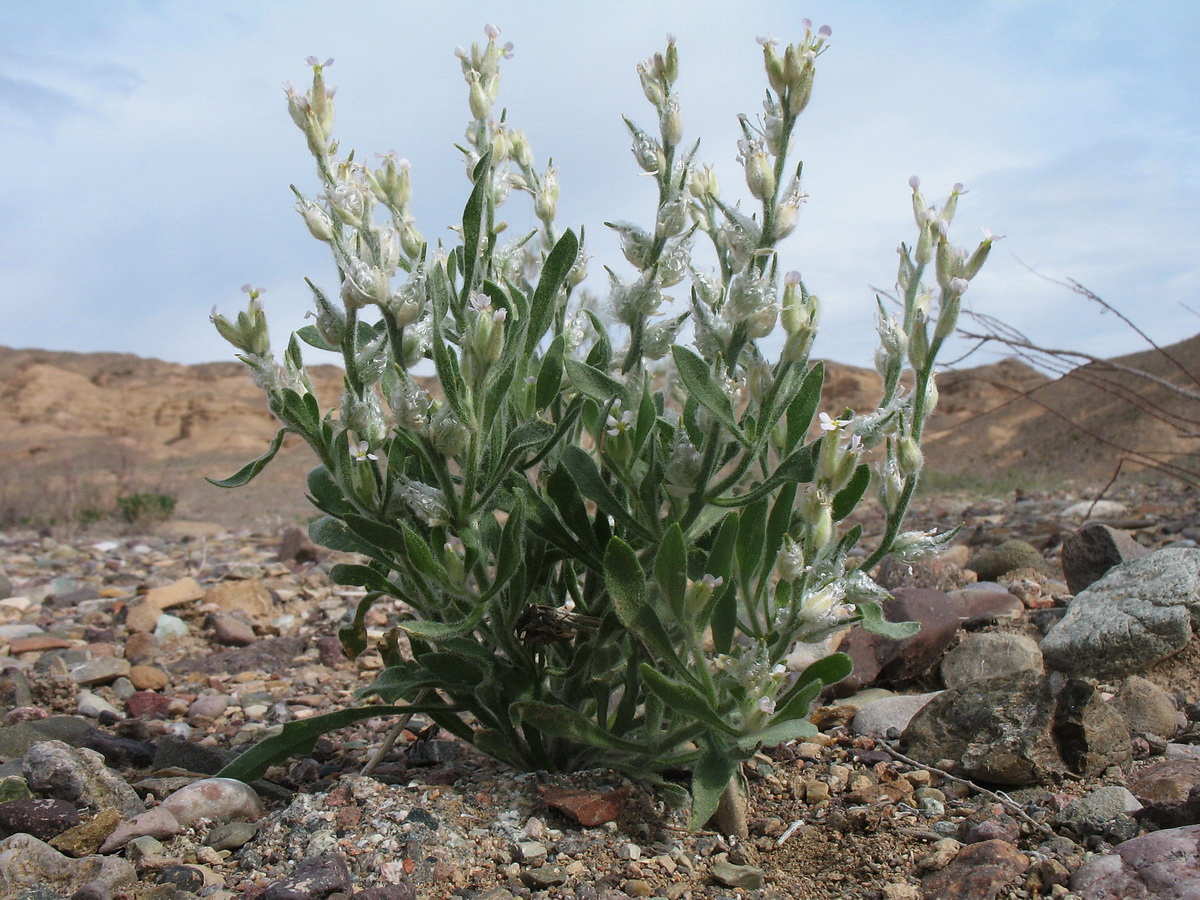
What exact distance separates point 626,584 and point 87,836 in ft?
4.14

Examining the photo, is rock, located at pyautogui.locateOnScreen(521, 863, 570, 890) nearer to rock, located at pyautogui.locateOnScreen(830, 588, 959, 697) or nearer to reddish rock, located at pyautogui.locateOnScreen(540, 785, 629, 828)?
reddish rock, located at pyautogui.locateOnScreen(540, 785, 629, 828)

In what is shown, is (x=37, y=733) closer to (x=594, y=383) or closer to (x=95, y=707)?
(x=95, y=707)

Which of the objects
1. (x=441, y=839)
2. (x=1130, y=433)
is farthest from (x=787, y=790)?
(x=1130, y=433)

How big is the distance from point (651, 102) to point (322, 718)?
150 cm

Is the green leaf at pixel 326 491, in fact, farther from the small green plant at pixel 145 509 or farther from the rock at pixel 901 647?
the small green plant at pixel 145 509

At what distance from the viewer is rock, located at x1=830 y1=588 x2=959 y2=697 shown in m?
3.00

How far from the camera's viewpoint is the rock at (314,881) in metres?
1.72

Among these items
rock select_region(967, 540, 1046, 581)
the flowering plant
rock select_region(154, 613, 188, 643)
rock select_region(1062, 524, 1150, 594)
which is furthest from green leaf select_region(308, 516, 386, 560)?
rock select_region(967, 540, 1046, 581)

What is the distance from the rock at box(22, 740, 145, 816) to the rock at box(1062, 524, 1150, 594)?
10.7ft

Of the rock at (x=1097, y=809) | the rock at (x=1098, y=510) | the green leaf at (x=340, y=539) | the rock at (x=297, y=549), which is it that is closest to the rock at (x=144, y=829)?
the green leaf at (x=340, y=539)

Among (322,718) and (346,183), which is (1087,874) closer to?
(322,718)

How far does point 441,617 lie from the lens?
6.75 ft

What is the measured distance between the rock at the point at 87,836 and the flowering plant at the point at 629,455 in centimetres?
44

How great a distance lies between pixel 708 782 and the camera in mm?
1848
